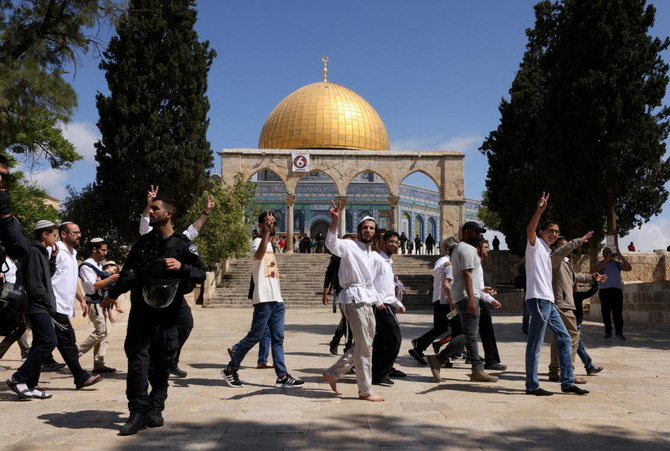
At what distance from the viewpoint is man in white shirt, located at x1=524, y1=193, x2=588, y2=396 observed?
17.2 ft

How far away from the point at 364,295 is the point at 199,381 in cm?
204

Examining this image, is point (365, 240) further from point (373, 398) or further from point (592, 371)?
point (592, 371)

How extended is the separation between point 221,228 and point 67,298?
624 inches

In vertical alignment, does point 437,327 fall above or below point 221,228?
below

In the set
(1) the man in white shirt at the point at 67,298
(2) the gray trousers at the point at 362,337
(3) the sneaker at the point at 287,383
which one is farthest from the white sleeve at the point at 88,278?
(2) the gray trousers at the point at 362,337

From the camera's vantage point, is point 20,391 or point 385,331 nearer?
point 20,391

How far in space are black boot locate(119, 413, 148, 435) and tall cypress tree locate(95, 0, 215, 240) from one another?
53.3ft

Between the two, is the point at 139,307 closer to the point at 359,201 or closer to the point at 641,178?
the point at 641,178

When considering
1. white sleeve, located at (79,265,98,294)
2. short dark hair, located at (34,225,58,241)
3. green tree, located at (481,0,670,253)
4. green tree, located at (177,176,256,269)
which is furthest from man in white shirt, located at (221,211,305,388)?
green tree, located at (177,176,256,269)

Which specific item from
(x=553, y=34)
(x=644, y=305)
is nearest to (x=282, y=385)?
(x=644, y=305)

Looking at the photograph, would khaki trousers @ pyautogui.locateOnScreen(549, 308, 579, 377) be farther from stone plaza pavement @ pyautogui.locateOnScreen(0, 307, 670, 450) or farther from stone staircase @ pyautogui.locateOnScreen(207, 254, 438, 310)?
stone staircase @ pyautogui.locateOnScreen(207, 254, 438, 310)

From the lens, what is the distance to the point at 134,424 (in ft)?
12.9

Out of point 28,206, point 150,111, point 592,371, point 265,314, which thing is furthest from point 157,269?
point 28,206

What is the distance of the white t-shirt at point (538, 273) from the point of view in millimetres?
5293
